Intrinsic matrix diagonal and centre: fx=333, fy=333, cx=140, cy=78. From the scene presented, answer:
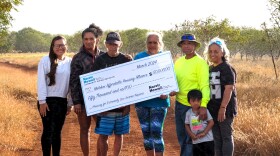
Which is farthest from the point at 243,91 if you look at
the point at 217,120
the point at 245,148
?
the point at 217,120

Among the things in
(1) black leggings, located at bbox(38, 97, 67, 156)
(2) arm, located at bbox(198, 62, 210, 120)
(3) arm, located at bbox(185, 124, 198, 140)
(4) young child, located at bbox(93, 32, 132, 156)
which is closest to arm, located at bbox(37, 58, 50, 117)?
(1) black leggings, located at bbox(38, 97, 67, 156)

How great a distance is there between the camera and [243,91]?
10.3 metres

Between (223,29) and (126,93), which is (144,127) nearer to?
(126,93)

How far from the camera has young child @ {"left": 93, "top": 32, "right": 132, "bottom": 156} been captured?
4.59 metres

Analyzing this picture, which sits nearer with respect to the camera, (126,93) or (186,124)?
(186,124)

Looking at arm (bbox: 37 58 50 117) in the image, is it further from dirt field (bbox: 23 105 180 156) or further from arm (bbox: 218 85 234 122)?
arm (bbox: 218 85 234 122)

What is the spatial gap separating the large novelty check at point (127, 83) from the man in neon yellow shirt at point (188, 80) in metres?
0.21

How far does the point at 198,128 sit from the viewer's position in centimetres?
428

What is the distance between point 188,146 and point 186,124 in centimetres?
35

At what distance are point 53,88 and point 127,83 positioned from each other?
105 cm

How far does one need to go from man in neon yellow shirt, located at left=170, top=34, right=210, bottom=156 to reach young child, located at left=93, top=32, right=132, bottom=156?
0.79 m

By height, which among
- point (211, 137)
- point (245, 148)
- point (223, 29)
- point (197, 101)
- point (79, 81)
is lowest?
point (245, 148)

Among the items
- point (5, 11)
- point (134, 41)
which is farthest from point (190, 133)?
point (134, 41)

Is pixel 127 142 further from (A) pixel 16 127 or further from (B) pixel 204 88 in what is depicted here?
(B) pixel 204 88
